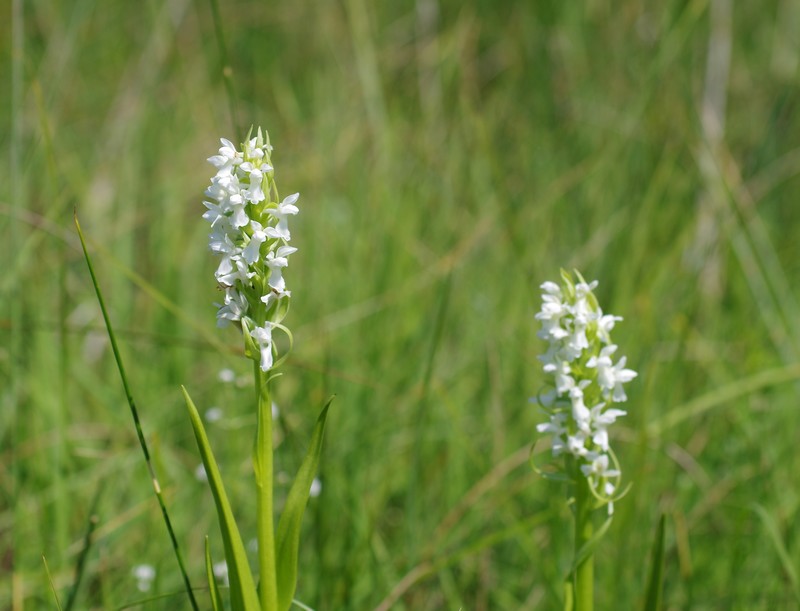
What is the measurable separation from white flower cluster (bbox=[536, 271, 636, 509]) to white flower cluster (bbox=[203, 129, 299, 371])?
47cm

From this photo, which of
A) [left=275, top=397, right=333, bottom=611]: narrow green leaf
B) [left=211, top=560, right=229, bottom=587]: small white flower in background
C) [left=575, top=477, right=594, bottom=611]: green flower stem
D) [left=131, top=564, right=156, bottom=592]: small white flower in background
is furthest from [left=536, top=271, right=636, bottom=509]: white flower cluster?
[left=131, top=564, right=156, bottom=592]: small white flower in background

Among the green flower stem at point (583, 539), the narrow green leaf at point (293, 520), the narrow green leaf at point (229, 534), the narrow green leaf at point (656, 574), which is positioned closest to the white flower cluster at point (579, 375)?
the green flower stem at point (583, 539)

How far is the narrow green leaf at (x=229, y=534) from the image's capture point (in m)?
1.46

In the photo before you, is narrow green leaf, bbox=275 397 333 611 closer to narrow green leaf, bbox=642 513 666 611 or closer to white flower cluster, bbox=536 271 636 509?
white flower cluster, bbox=536 271 636 509

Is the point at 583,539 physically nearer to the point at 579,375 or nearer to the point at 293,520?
the point at 579,375

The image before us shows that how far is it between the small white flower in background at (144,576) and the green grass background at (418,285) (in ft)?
0.14

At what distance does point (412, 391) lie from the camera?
11.9 ft

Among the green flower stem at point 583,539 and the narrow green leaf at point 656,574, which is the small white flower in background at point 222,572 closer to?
the green flower stem at point 583,539

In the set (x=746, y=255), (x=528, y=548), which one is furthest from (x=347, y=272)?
(x=528, y=548)

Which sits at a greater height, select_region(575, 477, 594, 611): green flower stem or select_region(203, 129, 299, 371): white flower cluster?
select_region(203, 129, 299, 371): white flower cluster

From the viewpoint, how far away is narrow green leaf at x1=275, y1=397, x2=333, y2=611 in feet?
4.98

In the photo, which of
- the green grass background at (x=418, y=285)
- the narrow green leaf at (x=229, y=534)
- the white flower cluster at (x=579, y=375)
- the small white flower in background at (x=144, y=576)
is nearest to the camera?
the narrow green leaf at (x=229, y=534)

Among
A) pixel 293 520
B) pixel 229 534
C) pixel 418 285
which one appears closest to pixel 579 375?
pixel 293 520

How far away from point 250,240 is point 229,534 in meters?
0.47
